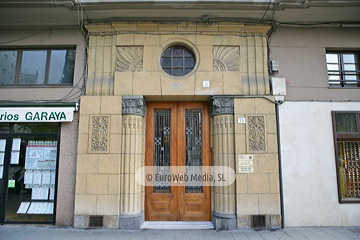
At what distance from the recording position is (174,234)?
4.97 m

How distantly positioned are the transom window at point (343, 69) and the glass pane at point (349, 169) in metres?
1.64

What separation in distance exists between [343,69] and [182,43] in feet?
14.7

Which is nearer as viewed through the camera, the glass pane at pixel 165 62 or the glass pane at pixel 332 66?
the glass pane at pixel 165 62

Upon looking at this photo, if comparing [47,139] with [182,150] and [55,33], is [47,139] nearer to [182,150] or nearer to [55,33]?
[55,33]

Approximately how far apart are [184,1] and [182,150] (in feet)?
11.9

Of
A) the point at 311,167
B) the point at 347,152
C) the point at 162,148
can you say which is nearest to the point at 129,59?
the point at 162,148

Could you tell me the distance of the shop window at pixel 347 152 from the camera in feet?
18.4

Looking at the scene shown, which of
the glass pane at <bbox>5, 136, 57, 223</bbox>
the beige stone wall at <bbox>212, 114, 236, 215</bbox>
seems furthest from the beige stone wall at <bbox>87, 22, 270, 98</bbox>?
the glass pane at <bbox>5, 136, 57, 223</bbox>

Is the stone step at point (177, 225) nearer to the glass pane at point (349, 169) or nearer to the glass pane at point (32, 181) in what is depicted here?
the glass pane at point (32, 181)

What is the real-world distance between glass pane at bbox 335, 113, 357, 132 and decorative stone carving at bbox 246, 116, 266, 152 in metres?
1.98

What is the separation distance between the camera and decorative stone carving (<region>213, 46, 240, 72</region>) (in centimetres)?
578

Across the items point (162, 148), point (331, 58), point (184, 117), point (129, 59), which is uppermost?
point (331, 58)

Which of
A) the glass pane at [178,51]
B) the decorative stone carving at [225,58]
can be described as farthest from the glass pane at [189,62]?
the decorative stone carving at [225,58]

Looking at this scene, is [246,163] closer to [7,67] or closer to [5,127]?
[5,127]
